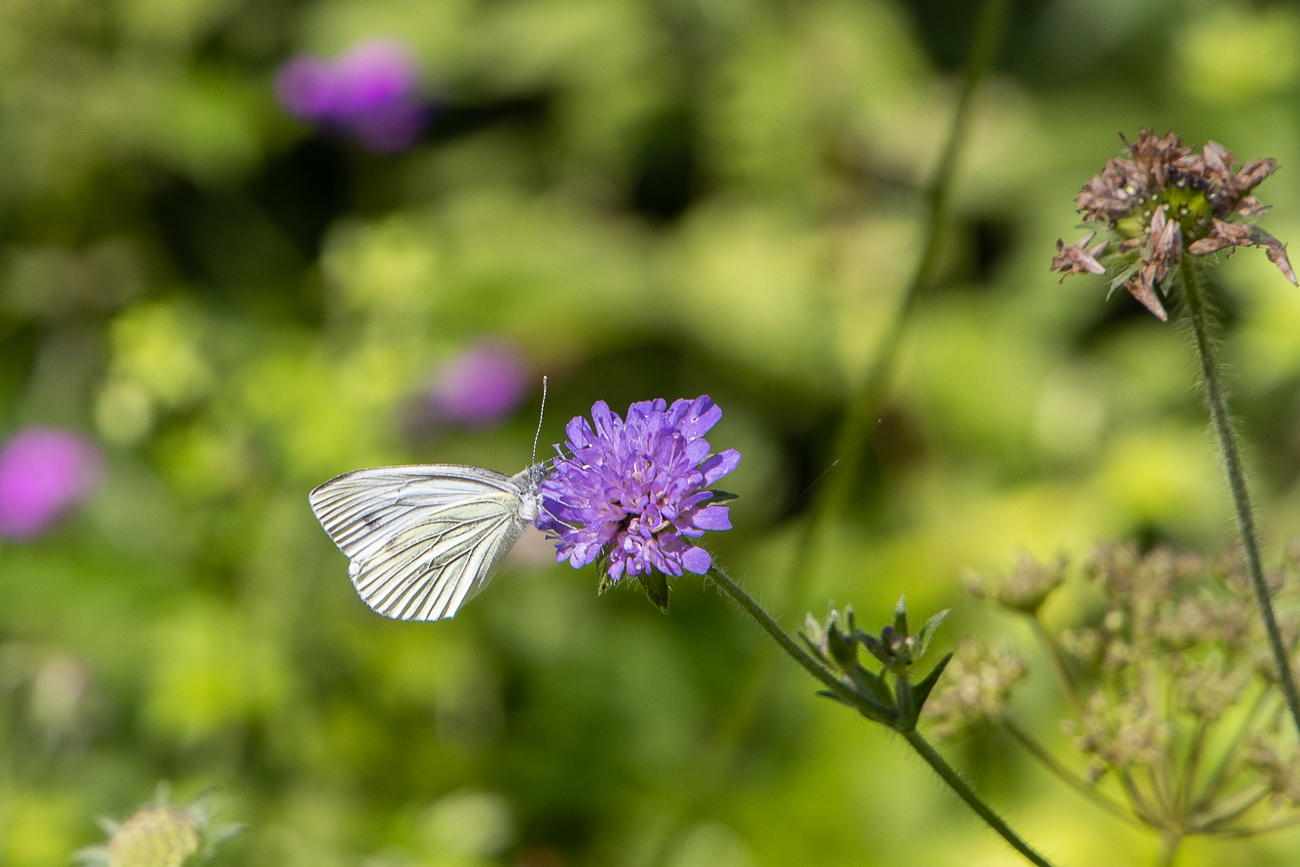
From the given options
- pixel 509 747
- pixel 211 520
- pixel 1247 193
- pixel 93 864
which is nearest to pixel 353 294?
pixel 211 520

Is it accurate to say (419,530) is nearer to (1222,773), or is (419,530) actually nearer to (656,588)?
(656,588)

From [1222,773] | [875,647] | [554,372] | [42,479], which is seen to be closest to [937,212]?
[1222,773]

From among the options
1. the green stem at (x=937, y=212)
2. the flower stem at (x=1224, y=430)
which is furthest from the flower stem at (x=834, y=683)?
the green stem at (x=937, y=212)

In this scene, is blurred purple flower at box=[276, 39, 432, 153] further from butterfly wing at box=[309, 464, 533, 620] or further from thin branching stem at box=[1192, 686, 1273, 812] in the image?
thin branching stem at box=[1192, 686, 1273, 812]

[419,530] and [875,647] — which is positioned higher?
[419,530]

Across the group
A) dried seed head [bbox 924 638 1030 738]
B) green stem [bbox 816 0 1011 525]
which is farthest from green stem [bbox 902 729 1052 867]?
green stem [bbox 816 0 1011 525]

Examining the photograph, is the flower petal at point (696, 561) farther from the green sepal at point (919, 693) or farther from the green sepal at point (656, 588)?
the green sepal at point (919, 693)
